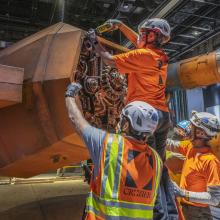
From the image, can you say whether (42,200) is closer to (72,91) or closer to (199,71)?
(72,91)

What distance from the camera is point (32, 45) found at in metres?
3.91

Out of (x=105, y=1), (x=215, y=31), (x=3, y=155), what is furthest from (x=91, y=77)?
(x=215, y=31)

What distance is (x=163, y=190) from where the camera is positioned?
108 inches

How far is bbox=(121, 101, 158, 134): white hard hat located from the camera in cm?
217

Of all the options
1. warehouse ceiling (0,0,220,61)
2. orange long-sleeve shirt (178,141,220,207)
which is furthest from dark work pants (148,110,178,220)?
warehouse ceiling (0,0,220,61)

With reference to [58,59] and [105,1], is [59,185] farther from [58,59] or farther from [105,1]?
[105,1]

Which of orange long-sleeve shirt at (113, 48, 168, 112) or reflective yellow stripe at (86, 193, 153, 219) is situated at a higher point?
orange long-sleeve shirt at (113, 48, 168, 112)

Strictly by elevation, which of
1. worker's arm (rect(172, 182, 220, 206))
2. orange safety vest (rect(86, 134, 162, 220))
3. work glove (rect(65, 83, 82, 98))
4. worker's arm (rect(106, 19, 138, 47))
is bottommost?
worker's arm (rect(172, 182, 220, 206))

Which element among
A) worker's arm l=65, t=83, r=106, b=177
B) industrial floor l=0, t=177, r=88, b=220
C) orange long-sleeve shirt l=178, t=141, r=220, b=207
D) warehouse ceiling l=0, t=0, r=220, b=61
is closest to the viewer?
worker's arm l=65, t=83, r=106, b=177

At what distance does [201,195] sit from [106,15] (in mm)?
8011

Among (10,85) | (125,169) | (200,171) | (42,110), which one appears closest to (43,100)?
(42,110)

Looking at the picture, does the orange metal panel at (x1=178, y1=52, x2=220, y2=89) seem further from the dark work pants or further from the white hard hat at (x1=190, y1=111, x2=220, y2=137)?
→ the dark work pants

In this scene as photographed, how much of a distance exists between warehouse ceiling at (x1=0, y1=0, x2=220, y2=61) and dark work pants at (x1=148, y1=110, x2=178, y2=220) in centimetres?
582

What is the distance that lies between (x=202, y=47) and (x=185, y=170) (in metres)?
9.58
